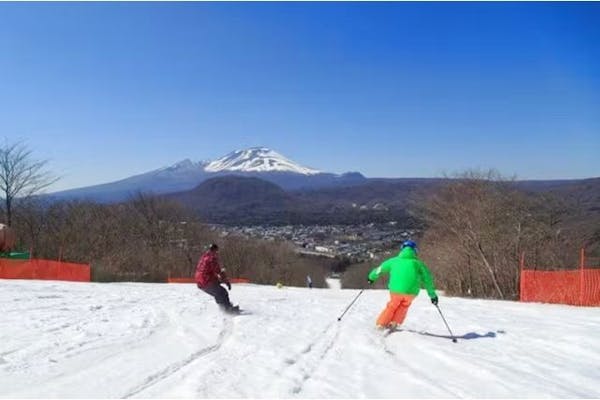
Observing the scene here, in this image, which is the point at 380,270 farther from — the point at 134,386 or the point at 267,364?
the point at 134,386

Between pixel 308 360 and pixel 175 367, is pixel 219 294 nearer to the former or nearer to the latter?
pixel 308 360

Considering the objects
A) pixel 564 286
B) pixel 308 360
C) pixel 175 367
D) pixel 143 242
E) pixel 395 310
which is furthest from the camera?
pixel 143 242

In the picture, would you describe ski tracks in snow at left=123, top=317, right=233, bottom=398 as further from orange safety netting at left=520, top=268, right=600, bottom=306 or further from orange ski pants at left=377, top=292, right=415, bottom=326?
orange safety netting at left=520, top=268, right=600, bottom=306

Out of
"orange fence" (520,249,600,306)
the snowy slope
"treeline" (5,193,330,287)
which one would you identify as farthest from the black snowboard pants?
"treeline" (5,193,330,287)

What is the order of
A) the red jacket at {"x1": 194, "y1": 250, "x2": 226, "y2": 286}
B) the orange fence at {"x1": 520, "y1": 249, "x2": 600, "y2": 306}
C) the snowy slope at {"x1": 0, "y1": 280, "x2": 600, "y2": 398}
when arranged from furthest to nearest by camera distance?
1. the orange fence at {"x1": 520, "y1": 249, "x2": 600, "y2": 306}
2. the red jacket at {"x1": 194, "y1": 250, "x2": 226, "y2": 286}
3. the snowy slope at {"x1": 0, "y1": 280, "x2": 600, "y2": 398}

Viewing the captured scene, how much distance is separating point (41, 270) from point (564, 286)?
2380 centimetres

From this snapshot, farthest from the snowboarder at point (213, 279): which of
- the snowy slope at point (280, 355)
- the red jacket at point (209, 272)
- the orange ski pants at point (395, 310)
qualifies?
the orange ski pants at point (395, 310)

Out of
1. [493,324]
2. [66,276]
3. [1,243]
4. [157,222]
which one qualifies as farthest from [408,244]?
[157,222]

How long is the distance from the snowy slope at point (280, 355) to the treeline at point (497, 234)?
557 inches

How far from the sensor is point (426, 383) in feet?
23.0


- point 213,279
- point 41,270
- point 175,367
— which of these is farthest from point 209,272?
point 41,270

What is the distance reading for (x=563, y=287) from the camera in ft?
59.4

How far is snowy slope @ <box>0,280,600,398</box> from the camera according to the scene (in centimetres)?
648

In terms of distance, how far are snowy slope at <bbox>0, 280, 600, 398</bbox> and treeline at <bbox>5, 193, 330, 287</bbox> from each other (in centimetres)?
4672
